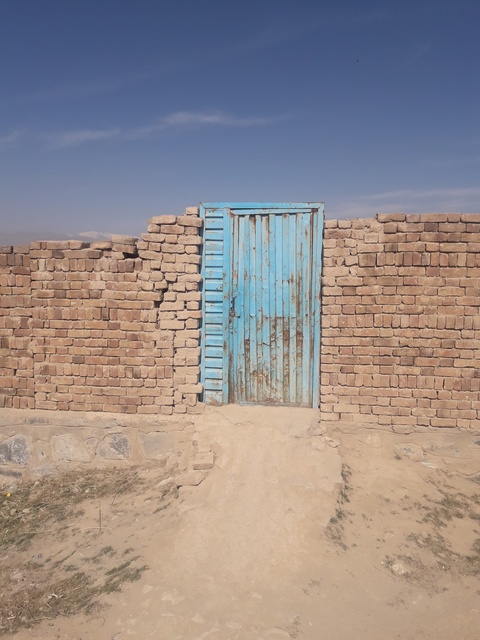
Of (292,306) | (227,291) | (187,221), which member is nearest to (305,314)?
(292,306)

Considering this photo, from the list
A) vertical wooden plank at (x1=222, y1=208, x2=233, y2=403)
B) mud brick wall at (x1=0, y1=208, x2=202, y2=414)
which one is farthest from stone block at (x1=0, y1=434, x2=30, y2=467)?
vertical wooden plank at (x1=222, y1=208, x2=233, y2=403)

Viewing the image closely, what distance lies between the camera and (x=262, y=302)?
4.61 meters

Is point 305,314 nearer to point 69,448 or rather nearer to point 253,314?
point 253,314

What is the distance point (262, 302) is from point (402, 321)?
150 centimetres

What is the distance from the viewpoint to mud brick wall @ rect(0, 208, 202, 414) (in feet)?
15.0

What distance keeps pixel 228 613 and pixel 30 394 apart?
3.41 meters

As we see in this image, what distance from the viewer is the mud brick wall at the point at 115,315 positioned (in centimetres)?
458

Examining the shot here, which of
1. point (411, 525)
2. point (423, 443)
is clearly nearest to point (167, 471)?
point (411, 525)

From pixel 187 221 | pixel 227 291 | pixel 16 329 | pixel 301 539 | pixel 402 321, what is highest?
pixel 187 221

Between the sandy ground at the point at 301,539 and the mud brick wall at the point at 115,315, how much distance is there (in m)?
0.79

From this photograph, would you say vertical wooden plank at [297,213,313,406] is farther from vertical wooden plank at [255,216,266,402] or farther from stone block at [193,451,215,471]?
stone block at [193,451,215,471]

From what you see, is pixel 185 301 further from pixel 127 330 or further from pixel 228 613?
pixel 228 613

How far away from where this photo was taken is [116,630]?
255cm

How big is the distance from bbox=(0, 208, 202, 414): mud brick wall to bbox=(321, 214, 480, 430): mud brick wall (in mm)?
1541
